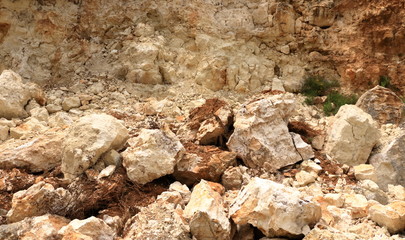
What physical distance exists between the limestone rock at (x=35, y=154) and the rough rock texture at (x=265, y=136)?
236 cm

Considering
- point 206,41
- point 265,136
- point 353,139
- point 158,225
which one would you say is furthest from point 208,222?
point 206,41

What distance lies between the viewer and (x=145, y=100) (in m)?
6.98

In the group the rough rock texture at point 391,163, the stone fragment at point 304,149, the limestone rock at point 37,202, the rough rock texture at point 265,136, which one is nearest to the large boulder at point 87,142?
the limestone rock at point 37,202

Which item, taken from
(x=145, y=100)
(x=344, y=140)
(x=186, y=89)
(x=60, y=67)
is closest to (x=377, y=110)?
(x=344, y=140)

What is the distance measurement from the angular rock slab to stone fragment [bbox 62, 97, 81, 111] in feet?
14.0

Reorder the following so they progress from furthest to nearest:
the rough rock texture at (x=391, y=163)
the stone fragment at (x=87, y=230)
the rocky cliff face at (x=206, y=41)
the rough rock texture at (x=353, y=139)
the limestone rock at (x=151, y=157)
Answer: the rocky cliff face at (x=206, y=41) < the rough rock texture at (x=353, y=139) < the rough rock texture at (x=391, y=163) < the limestone rock at (x=151, y=157) < the stone fragment at (x=87, y=230)

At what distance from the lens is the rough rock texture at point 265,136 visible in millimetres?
4738

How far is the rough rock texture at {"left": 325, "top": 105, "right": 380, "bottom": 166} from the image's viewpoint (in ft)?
16.7

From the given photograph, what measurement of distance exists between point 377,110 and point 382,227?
3158 millimetres

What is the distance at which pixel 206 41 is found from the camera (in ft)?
26.3

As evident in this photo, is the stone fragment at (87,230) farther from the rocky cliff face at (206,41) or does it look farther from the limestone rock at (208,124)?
the rocky cliff face at (206,41)

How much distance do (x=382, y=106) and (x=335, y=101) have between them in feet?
5.21

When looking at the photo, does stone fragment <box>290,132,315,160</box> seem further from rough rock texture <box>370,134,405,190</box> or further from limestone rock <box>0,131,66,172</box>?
limestone rock <box>0,131,66,172</box>

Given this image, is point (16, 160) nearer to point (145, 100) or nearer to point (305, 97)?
point (145, 100)
